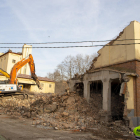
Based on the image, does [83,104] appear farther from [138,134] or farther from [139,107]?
[138,134]

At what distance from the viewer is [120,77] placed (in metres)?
11.1

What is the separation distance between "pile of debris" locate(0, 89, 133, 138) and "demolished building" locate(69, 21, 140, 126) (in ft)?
2.75

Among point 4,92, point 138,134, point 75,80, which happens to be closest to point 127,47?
point 75,80

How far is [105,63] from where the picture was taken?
1488cm

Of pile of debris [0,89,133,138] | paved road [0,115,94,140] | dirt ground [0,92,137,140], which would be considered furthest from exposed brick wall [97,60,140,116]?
paved road [0,115,94,140]

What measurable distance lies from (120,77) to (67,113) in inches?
194

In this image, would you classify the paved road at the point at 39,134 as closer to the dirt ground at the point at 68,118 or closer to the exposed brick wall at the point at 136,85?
the dirt ground at the point at 68,118

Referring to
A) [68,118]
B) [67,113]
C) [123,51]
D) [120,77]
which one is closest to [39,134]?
[68,118]

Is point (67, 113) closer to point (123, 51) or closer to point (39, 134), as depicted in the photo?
point (39, 134)

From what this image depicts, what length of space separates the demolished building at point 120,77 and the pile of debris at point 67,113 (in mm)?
838

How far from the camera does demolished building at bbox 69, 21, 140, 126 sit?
10.9 meters

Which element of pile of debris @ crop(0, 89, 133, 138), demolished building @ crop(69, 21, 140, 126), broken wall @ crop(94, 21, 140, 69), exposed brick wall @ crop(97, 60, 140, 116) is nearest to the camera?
pile of debris @ crop(0, 89, 133, 138)

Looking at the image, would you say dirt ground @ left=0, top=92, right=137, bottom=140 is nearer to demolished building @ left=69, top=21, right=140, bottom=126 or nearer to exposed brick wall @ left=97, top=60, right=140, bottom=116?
demolished building @ left=69, top=21, right=140, bottom=126

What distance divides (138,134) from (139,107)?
8364 mm
